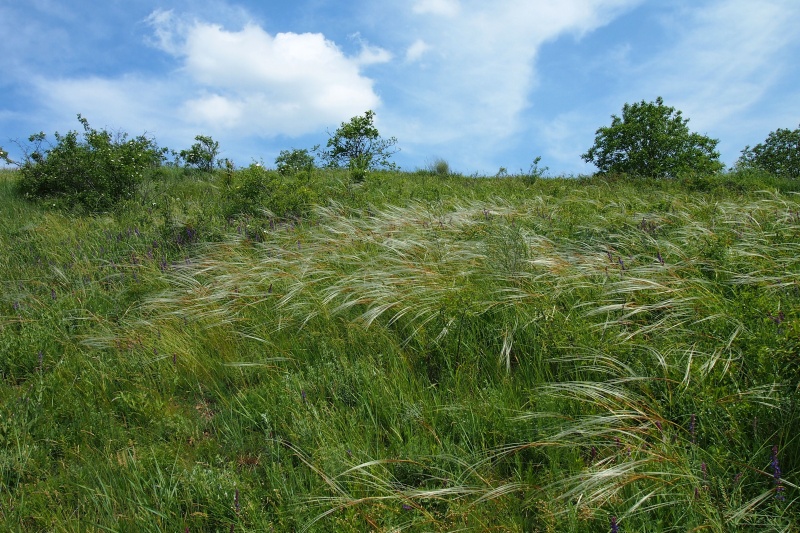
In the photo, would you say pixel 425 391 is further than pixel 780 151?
No

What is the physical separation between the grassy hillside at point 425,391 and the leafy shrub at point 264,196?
277cm

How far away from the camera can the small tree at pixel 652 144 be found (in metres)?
25.9

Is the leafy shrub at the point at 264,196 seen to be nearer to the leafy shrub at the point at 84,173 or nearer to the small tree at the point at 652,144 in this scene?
the leafy shrub at the point at 84,173

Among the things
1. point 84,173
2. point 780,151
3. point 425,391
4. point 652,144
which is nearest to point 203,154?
point 84,173

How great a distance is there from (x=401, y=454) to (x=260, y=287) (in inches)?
108

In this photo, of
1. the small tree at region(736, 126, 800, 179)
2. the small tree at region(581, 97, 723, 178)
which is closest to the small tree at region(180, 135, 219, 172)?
the small tree at region(581, 97, 723, 178)

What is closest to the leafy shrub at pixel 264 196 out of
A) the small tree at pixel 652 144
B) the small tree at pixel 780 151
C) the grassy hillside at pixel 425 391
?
the grassy hillside at pixel 425 391

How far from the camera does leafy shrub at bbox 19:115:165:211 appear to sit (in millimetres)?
10008

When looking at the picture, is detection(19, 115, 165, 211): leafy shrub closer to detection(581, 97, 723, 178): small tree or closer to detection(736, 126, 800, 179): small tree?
detection(581, 97, 723, 178): small tree

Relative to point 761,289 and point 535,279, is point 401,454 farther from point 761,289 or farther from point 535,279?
point 761,289

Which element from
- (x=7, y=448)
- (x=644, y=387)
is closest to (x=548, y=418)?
(x=644, y=387)

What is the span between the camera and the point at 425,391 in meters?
2.62

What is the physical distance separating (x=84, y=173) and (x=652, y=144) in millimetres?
26368

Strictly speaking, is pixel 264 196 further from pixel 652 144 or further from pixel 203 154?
pixel 652 144
